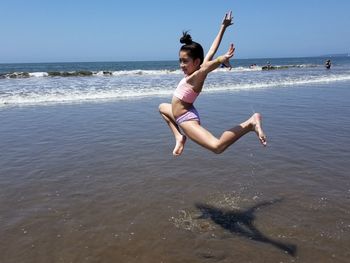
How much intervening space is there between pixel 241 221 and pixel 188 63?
226 cm

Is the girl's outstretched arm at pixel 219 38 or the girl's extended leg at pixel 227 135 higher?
the girl's outstretched arm at pixel 219 38

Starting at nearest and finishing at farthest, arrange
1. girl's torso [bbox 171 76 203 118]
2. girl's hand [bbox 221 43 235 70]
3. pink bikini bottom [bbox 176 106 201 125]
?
1. girl's hand [bbox 221 43 235 70]
2. girl's torso [bbox 171 76 203 118]
3. pink bikini bottom [bbox 176 106 201 125]

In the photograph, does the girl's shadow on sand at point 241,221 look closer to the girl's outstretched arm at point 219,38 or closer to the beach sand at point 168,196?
the beach sand at point 168,196

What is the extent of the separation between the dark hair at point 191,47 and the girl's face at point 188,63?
0.04m

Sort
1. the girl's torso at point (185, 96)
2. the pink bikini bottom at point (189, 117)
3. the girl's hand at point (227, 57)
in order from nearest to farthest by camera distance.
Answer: the girl's hand at point (227, 57), the girl's torso at point (185, 96), the pink bikini bottom at point (189, 117)

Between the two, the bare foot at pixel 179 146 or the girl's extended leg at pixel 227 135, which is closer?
the girl's extended leg at pixel 227 135

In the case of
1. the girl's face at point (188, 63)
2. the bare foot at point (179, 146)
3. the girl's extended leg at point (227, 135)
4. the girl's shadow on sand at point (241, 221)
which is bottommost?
the girl's shadow on sand at point (241, 221)

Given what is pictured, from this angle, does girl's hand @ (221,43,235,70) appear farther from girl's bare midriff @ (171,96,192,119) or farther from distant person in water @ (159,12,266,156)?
girl's bare midriff @ (171,96,192,119)

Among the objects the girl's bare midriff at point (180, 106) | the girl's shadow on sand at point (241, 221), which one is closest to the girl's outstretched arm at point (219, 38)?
the girl's bare midriff at point (180, 106)

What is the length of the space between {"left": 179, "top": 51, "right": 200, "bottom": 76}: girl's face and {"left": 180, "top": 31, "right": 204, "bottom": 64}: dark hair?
0.04 metres

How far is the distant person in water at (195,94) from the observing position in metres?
5.03

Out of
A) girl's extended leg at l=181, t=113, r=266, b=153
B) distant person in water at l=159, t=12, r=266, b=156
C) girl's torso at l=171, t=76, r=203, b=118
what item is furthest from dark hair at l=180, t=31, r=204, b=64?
girl's extended leg at l=181, t=113, r=266, b=153

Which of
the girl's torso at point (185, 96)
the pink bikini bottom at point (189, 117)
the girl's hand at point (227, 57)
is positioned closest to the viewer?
the girl's hand at point (227, 57)

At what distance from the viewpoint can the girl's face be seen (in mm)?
5230
